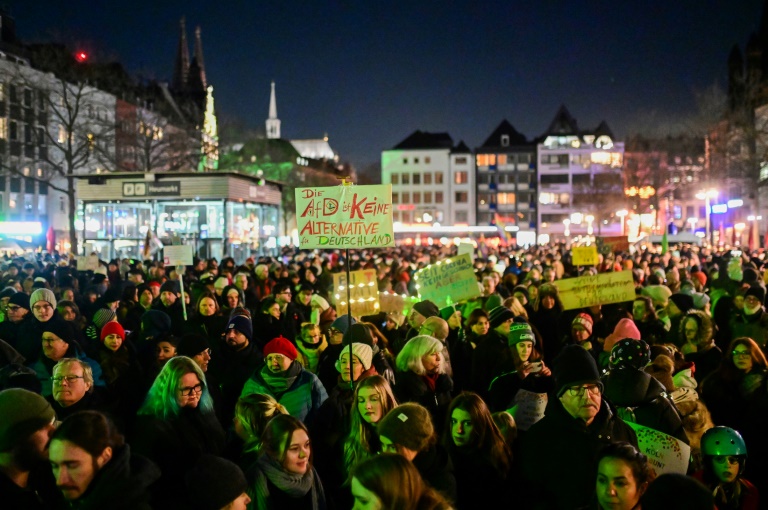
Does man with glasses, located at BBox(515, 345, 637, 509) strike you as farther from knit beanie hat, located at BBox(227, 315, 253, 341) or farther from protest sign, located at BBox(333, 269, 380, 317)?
protest sign, located at BBox(333, 269, 380, 317)

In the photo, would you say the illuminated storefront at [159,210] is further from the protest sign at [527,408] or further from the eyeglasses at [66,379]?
the protest sign at [527,408]

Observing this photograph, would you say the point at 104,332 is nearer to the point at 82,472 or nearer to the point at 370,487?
the point at 82,472

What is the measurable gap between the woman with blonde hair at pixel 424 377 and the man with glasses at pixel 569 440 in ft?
5.00

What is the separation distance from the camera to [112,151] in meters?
53.3

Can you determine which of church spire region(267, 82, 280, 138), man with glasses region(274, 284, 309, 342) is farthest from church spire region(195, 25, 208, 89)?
man with glasses region(274, 284, 309, 342)

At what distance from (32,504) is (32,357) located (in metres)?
4.74

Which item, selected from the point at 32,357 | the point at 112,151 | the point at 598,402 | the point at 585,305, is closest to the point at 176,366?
the point at 598,402

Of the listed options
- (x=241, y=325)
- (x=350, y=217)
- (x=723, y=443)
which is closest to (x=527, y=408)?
(x=723, y=443)

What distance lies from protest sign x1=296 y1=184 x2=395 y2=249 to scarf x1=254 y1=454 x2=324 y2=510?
331 cm

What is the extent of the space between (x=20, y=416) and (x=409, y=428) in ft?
6.22

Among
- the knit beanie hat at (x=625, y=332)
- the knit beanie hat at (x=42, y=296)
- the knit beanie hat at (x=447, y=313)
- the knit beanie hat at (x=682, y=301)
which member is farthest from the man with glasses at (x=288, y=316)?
the knit beanie hat at (x=682, y=301)

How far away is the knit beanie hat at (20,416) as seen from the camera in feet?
11.8

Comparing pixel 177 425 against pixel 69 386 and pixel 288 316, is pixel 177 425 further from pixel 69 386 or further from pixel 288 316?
pixel 288 316

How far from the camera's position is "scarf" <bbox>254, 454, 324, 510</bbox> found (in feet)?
12.5
